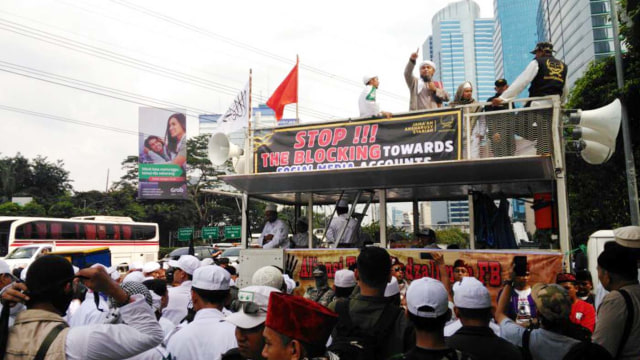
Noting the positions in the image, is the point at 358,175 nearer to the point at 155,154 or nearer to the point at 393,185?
the point at 393,185

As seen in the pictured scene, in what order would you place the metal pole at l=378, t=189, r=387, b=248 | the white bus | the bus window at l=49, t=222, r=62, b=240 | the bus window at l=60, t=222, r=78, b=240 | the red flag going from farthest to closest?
the bus window at l=60, t=222, r=78, b=240 < the bus window at l=49, t=222, r=62, b=240 < the white bus < the red flag < the metal pole at l=378, t=189, r=387, b=248

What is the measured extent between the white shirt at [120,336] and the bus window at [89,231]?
30530 mm

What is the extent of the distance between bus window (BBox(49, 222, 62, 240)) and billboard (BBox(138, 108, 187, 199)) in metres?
14.9

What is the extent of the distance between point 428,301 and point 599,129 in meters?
6.43

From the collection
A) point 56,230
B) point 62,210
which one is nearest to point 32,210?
point 62,210

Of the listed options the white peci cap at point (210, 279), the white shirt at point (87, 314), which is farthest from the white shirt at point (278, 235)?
the white peci cap at point (210, 279)

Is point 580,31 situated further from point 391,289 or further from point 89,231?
point 391,289

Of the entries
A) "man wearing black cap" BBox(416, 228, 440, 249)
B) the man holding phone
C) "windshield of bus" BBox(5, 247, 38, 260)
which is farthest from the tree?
"windshield of bus" BBox(5, 247, 38, 260)

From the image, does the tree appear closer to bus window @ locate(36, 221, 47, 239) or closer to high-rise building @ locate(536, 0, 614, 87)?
bus window @ locate(36, 221, 47, 239)

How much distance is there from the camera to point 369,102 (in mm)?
8664

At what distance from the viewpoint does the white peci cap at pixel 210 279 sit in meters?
3.80

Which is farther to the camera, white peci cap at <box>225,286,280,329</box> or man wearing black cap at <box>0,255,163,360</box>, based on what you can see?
white peci cap at <box>225,286,280,329</box>

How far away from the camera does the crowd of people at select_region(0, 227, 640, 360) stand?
8.52 ft

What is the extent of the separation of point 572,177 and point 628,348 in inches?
796
